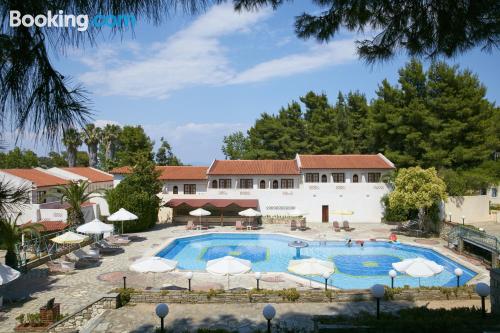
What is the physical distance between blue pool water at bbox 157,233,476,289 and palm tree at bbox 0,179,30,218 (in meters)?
A: 18.5

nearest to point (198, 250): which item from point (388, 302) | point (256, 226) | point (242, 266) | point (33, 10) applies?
point (256, 226)

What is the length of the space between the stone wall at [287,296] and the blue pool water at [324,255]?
3.94 metres

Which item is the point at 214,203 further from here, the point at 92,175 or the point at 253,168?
the point at 92,175

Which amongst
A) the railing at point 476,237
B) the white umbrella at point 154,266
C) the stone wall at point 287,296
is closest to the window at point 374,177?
the railing at point 476,237

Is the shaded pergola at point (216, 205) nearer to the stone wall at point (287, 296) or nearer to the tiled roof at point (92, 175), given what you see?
the tiled roof at point (92, 175)

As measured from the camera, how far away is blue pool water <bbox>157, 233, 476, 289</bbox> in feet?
69.5

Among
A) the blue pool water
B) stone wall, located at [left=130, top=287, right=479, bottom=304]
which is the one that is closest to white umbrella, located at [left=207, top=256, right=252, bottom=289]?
stone wall, located at [left=130, top=287, right=479, bottom=304]

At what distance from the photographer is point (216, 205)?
37.5 m

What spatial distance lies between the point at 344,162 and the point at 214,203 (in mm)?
14564

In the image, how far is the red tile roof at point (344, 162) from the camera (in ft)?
127

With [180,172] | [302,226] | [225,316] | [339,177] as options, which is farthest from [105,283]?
[339,177]

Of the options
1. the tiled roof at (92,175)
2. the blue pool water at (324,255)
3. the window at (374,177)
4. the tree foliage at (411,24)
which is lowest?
the blue pool water at (324,255)

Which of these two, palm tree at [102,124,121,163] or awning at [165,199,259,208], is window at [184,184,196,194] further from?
palm tree at [102,124,121,163]

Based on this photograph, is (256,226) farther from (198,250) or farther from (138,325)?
(138,325)
